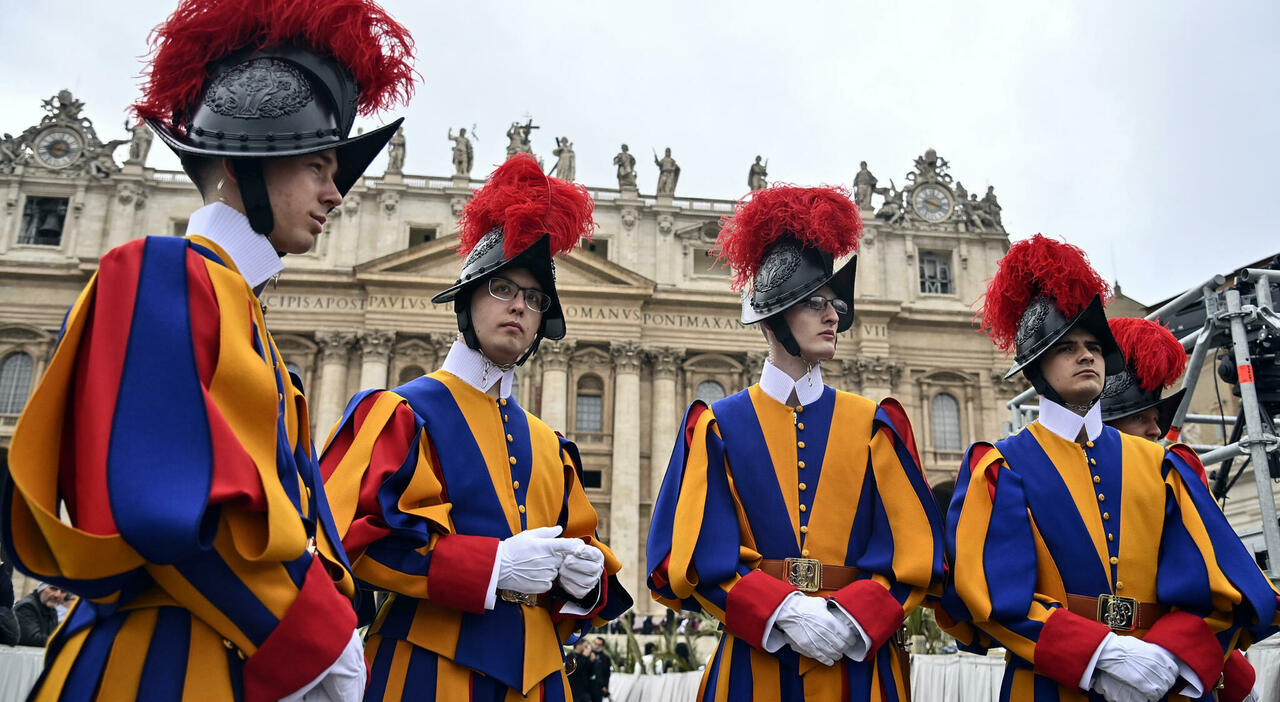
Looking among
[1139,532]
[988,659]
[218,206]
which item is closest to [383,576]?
[218,206]

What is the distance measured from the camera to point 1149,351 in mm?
6332

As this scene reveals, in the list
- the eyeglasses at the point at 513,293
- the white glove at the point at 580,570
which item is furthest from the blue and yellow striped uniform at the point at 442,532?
the eyeglasses at the point at 513,293

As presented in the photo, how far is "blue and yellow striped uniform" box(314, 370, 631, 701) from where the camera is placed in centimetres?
334

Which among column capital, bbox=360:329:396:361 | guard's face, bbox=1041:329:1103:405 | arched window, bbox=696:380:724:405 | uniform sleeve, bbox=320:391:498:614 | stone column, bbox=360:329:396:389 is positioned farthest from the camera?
arched window, bbox=696:380:724:405

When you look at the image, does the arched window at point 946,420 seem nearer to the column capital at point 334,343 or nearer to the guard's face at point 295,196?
the column capital at point 334,343

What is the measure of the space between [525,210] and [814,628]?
2.12m

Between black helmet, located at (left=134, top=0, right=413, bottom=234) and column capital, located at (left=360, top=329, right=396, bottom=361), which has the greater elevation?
column capital, located at (left=360, top=329, right=396, bottom=361)

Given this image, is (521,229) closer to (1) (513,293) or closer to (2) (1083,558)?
(1) (513,293)

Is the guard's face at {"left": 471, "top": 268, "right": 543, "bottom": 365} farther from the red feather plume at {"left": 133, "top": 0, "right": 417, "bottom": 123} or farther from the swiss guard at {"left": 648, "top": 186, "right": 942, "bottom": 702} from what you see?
the red feather plume at {"left": 133, "top": 0, "right": 417, "bottom": 123}

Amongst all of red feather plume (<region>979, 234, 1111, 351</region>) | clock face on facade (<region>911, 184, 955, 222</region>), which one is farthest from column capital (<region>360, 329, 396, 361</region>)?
red feather plume (<region>979, 234, 1111, 351</region>)

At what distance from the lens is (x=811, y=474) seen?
13.1 ft

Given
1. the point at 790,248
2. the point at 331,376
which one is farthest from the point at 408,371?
the point at 790,248

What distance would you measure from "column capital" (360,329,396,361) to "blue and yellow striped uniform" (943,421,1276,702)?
96.6 feet

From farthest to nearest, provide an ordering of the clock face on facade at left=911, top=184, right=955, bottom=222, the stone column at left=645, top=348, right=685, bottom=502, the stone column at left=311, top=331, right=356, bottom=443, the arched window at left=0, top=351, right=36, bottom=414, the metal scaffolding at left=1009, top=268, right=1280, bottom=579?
1. the clock face on facade at left=911, top=184, right=955, bottom=222
2. the stone column at left=645, top=348, right=685, bottom=502
3. the stone column at left=311, top=331, right=356, bottom=443
4. the arched window at left=0, top=351, right=36, bottom=414
5. the metal scaffolding at left=1009, top=268, right=1280, bottom=579
